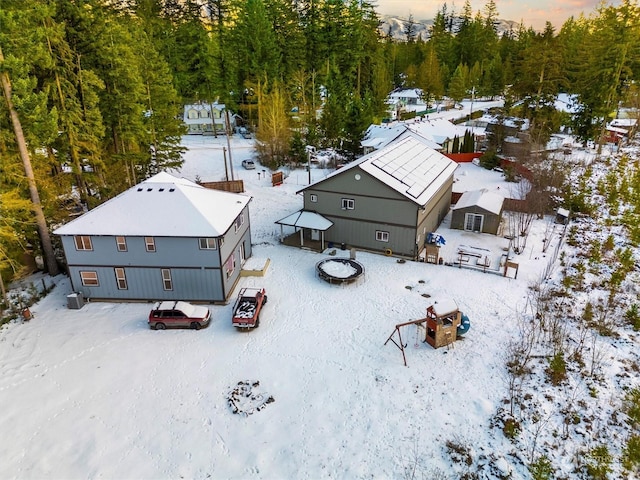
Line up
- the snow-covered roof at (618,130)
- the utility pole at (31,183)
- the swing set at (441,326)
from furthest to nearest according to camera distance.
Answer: the snow-covered roof at (618,130)
the utility pole at (31,183)
the swing set at (441,326)

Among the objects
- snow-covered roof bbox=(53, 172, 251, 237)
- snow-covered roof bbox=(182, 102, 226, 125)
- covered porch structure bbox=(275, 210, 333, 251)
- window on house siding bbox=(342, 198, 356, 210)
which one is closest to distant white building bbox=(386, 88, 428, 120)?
snow-covered roof bbox=(182, 102, 226, 125)

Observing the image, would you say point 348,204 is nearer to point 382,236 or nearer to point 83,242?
point 382,236

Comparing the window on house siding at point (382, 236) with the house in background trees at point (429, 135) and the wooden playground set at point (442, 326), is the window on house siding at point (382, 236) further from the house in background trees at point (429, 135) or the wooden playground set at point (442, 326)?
the house in background trees at point (429, 135)

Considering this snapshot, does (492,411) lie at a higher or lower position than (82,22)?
lower

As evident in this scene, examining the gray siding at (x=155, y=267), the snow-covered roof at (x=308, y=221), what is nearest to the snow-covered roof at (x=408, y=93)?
the snow-covered roof at (x=308, y=221)

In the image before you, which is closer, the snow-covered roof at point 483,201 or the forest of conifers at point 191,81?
the forest of conifers at point 191,81

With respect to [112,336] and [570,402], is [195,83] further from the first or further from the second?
[570,402]

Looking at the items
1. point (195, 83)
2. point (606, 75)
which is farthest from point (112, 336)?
point (606, 75)
